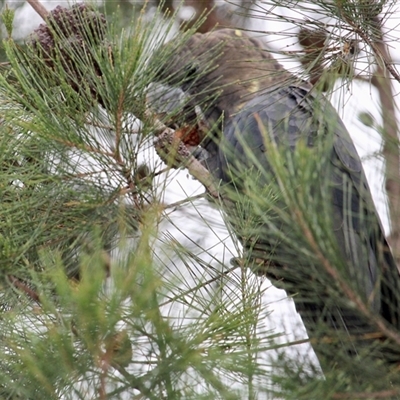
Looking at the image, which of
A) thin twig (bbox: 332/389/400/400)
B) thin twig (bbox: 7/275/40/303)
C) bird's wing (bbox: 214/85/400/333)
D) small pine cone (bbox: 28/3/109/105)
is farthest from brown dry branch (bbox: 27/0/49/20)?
thin twig (bbox: 332/389/400/400)

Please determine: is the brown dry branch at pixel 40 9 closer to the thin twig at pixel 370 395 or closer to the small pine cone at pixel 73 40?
the small pine cone at pixel 73 40

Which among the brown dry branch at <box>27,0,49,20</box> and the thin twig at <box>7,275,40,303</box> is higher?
the brown dry branch at <box>27,0,49,20</box>

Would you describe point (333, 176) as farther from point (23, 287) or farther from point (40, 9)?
point (23, 287)

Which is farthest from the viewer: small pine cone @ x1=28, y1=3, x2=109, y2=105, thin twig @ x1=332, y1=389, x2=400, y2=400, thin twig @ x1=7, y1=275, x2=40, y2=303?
small pine cone @ x1=28, y1=3, x2=109, y2=105

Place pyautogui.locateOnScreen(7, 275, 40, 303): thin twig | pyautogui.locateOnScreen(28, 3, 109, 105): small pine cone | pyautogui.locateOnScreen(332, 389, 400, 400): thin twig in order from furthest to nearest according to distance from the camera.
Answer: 1. pyautogui.locateOnScreen(28, 3, 109, 105): small pine cone
2. pyautogui.locateOnScreen(7, 275, 40, 303): thin twig
3. pyautogui.locateOnScreen(332, 389, 400, 400): thin twig

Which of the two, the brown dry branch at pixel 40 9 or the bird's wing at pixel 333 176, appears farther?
the brown dry branch at pixel 40 9

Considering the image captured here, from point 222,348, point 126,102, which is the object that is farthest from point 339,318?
point 126,102

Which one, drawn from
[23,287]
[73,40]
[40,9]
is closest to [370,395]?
[23,287]

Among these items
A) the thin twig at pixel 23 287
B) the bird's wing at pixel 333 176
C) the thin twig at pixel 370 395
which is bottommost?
the thin twig at pixel 370 395

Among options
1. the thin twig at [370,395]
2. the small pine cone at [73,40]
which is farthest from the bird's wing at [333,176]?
the small pine cone at [73,40]

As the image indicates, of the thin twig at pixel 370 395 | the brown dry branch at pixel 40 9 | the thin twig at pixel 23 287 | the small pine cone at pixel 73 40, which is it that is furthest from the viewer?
the brown dry branch at pixel 40 9

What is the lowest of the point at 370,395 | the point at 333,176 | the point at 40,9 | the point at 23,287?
the point at 370,395

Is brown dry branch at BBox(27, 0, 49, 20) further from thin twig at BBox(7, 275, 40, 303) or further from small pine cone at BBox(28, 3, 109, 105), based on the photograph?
thin twig at BBox(7, 275, 40, 303)

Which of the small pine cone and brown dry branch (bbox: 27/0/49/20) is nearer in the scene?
the small pine cone
